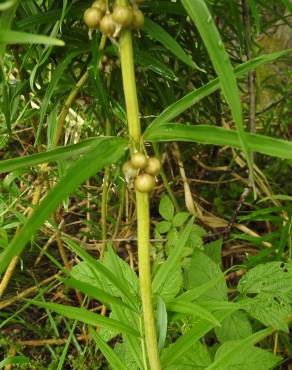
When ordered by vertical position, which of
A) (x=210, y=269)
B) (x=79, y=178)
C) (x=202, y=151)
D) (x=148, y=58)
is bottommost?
(x=210, y=269)

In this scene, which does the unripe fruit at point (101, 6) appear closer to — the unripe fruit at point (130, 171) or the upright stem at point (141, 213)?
the upright stem at point (141, 213)

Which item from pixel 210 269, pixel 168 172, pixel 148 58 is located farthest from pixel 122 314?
pixel 168 172

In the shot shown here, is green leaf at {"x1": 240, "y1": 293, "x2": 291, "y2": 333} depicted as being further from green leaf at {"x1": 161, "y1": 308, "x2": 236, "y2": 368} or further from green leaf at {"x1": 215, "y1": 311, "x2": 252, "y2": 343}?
green leaf at {"x1": 161, "y1": 308, "x2": 236, "y2": 368}

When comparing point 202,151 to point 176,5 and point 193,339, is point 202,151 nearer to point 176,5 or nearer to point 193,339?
point 176,5

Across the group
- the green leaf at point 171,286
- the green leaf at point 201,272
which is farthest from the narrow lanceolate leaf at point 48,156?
the green leaf at point 201,272

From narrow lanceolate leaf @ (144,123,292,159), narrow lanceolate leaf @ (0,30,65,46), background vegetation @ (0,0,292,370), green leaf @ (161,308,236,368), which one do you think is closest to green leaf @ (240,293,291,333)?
background vegetation @ (0,0,292,370)

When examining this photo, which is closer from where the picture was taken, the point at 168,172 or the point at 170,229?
the point at 170,229

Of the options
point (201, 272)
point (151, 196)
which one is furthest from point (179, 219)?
point (151, 196)
